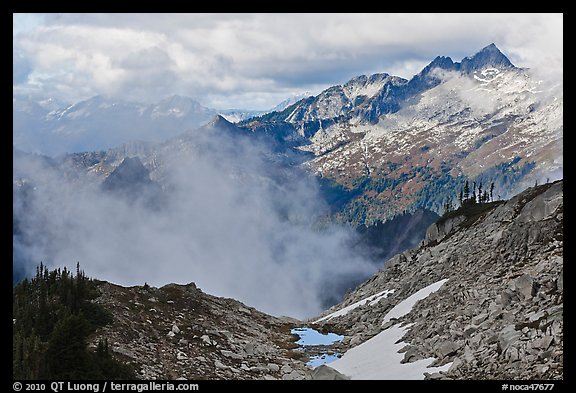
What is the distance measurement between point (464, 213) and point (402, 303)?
34.2m

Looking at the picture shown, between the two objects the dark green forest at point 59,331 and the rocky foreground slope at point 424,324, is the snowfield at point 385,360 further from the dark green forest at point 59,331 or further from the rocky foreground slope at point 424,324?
the dark green forest at point 59,331

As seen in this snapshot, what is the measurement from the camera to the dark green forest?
96.7 feet

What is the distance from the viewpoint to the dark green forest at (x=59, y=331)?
2948 cm

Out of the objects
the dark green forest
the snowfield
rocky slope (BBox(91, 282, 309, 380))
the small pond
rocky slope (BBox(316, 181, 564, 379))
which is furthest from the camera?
the small pond

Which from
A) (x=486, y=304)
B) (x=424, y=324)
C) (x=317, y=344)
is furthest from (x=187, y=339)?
(x=486, y=304)

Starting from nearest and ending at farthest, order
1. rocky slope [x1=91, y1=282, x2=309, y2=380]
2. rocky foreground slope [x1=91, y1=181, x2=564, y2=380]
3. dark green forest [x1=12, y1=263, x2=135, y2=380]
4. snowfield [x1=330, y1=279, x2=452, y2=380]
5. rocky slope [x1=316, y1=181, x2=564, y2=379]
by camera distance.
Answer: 1. dark green forest [x1=12, y1=263, x2=135, y2=380]
2. rocky slope [x1=316, y1=181, x2=564, y2=379]
3. rocky foreground slope [x1=91, y1=181, x2=564, y2=380]
4. snowfield [x1=330, y1=279, x2=452, y2=380]
5. rocky slope [x1=91, y1=282, x2=309, y2=380]

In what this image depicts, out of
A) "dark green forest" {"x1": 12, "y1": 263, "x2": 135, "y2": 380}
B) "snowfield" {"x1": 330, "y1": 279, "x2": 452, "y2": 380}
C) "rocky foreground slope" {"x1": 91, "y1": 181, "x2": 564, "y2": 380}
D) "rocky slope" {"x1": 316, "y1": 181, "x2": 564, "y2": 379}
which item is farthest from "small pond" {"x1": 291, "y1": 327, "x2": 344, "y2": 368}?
"dark green forest" {"x1": 12, "y1": 263, "x2": 135, "y2": 380}

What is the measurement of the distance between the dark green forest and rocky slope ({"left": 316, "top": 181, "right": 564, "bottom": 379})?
21799 millimetres

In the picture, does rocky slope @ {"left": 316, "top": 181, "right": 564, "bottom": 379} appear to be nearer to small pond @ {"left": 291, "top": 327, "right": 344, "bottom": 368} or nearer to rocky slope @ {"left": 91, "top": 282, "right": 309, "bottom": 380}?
small pond @ {"left": 291, "top": 327, "right": 344, "bottom": 368}

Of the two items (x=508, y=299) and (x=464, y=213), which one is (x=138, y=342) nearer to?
(x=508, y=299)

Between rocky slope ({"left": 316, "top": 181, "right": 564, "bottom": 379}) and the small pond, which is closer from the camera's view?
rocky slope ({"left": 316, "top": 181, "right": 564, "bottom": 379})

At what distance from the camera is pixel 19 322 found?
38844 millimetres

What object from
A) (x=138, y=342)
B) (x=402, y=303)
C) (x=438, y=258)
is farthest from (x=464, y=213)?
(x=138, y=342)
